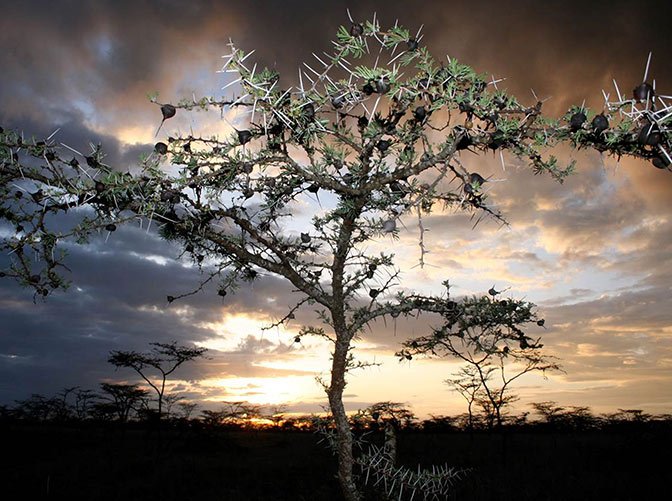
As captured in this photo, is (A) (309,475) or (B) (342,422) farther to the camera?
(A) (309,475)

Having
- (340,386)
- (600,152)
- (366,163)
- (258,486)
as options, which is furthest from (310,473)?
(600,152)

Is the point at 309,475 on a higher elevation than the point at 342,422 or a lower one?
lower

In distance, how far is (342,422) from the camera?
4.80 meters

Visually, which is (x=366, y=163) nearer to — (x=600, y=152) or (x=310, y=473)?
(x=600, y=152)

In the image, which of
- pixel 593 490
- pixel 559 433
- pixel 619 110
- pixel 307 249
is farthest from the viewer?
pixel 559 433

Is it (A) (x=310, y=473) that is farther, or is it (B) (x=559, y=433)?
(B) (x=559, y=433)

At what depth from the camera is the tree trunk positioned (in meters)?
4.72

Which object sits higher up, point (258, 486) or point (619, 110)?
point (619, 110)

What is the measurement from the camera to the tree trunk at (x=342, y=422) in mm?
4719

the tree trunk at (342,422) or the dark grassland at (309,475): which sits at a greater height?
the tree trunk at (342,422)

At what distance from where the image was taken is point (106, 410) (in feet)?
120

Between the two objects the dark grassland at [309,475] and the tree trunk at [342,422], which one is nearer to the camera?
the tree trunk at [342,422]

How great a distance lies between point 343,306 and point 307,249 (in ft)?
2.76

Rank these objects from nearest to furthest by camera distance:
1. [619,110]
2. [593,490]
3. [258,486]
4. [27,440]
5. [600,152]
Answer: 1. [619,110]
2. [600,152]
3. [593,490]
4. [258,486]
5. [27,440]
